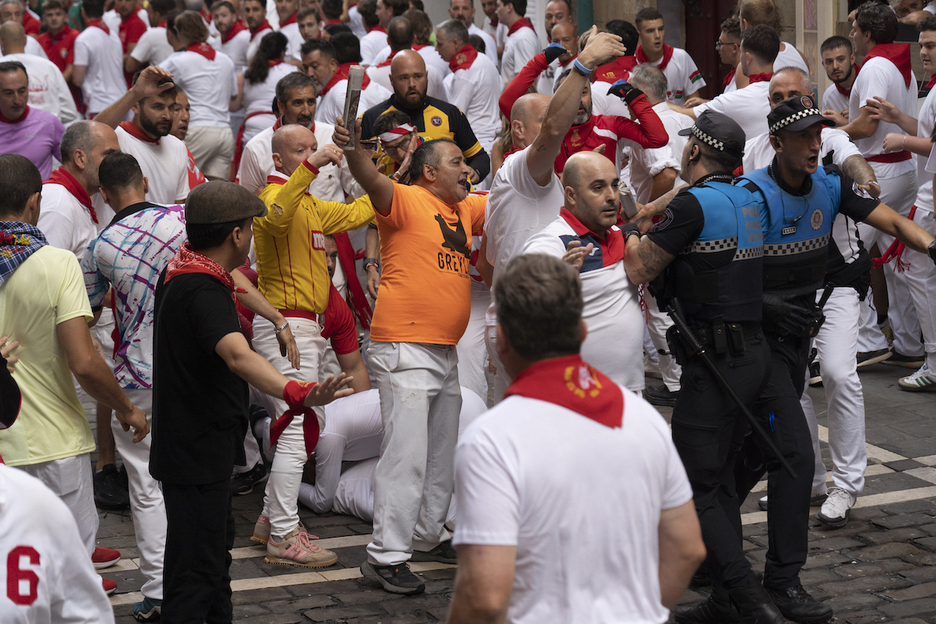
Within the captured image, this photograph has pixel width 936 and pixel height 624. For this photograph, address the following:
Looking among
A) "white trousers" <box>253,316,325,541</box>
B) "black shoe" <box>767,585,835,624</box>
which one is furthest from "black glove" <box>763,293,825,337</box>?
"white trousers" <box>253,316,325,541</box>

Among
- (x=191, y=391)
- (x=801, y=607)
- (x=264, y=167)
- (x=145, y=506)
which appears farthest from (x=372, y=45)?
(x=801, y=607)

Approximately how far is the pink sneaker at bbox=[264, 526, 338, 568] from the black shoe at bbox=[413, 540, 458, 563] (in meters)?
0.46

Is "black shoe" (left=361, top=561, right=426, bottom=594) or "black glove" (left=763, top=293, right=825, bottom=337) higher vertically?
"black glove" (left=763, top=293, right=825, bottom=337)

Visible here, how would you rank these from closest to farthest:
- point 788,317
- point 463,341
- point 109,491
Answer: point 788,317, point 109,491, point 463,341

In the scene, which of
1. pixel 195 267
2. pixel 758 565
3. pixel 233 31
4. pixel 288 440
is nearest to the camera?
pixel 195 267

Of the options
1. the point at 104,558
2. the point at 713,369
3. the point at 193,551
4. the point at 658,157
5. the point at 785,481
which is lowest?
the point at 104,558

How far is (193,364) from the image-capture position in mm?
3920

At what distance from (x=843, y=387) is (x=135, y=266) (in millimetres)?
3818

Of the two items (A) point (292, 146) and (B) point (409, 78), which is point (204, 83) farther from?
(A) point (292, 146)

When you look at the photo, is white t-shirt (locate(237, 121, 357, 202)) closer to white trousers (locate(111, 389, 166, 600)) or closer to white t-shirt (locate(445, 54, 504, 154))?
white trousers (locate(111, 389, 166, 600))

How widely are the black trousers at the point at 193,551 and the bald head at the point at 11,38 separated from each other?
26.6 ft

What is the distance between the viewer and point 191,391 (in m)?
3.94

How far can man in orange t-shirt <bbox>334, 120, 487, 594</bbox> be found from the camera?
5043mm

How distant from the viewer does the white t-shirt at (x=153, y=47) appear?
13.0 metres
